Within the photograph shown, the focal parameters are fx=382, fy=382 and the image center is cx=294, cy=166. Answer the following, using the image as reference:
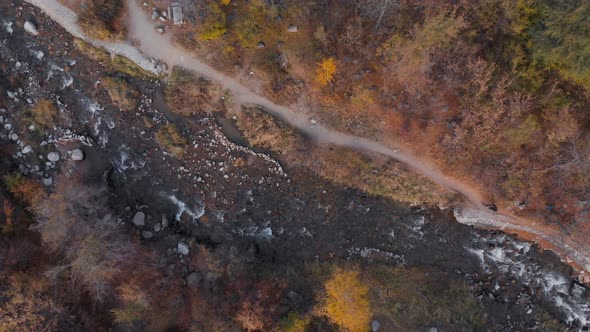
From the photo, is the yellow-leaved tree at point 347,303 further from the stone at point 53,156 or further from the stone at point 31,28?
the stone at point 31,28

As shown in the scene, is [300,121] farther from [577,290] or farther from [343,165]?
[577,290]

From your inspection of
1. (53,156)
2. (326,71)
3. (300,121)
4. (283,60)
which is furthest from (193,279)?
(326,71)

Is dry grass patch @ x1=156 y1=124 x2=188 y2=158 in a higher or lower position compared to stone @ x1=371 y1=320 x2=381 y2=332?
higher

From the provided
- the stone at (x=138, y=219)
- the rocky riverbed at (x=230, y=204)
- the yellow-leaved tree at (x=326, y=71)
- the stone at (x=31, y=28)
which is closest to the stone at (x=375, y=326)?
the rocky riverbed at (x=230, y=204)

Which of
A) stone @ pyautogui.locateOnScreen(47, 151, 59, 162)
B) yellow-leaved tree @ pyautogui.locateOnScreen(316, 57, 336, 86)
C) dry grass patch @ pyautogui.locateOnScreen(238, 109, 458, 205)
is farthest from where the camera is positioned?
stone @ pyautogui.locateOnScreen(47, 151, 59, 162)

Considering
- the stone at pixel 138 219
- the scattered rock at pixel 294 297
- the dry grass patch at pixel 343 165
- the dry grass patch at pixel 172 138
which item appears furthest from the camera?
the stone at pixel 138 219

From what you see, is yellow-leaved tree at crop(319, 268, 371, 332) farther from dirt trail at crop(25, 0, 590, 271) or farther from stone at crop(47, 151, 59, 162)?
stone at crop(47, 151, 59, 162)

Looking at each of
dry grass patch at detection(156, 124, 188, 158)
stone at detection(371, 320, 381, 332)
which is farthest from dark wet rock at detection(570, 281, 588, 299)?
dry grass patch at detection(156, 124, 188, 158)

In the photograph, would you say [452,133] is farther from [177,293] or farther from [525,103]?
[177,293]
